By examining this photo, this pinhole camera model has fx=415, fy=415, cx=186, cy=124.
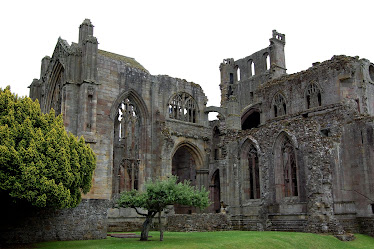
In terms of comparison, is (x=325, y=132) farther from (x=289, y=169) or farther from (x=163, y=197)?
(x=163, y=197)

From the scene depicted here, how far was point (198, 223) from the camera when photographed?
26984 millimetres

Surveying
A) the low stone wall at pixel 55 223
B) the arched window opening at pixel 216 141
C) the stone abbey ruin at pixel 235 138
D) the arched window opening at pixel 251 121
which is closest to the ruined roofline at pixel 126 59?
the stone abbey ruin at pixel 235 138

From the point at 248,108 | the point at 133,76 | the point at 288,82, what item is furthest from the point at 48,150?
the point at 248,108

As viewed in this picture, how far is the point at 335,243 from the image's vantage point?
20.6m

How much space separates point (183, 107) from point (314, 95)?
10.9 meters

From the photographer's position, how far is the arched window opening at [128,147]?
32156 mm

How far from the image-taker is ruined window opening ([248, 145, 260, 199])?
95.4 feet

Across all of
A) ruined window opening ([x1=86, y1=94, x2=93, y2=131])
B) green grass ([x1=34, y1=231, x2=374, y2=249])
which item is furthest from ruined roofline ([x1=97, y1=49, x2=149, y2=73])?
green grass ([x1=34, y1=231, x2=374, y2=249])

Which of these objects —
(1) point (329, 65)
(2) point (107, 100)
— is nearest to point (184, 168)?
(2) point (107, 100)

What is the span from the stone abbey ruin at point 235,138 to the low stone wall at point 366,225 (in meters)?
0.06

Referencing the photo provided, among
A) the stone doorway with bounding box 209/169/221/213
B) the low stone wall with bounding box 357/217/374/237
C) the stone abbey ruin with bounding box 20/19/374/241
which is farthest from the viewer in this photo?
the stone doorway with bounding box 209/169/221/213

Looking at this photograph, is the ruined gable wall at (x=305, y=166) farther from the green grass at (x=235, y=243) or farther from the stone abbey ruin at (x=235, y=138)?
the green grass at (x=235, y=243)

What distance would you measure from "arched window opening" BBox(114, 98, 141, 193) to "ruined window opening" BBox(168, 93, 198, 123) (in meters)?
3.51

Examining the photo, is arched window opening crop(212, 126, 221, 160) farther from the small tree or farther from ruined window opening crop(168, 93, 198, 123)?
the small tree
